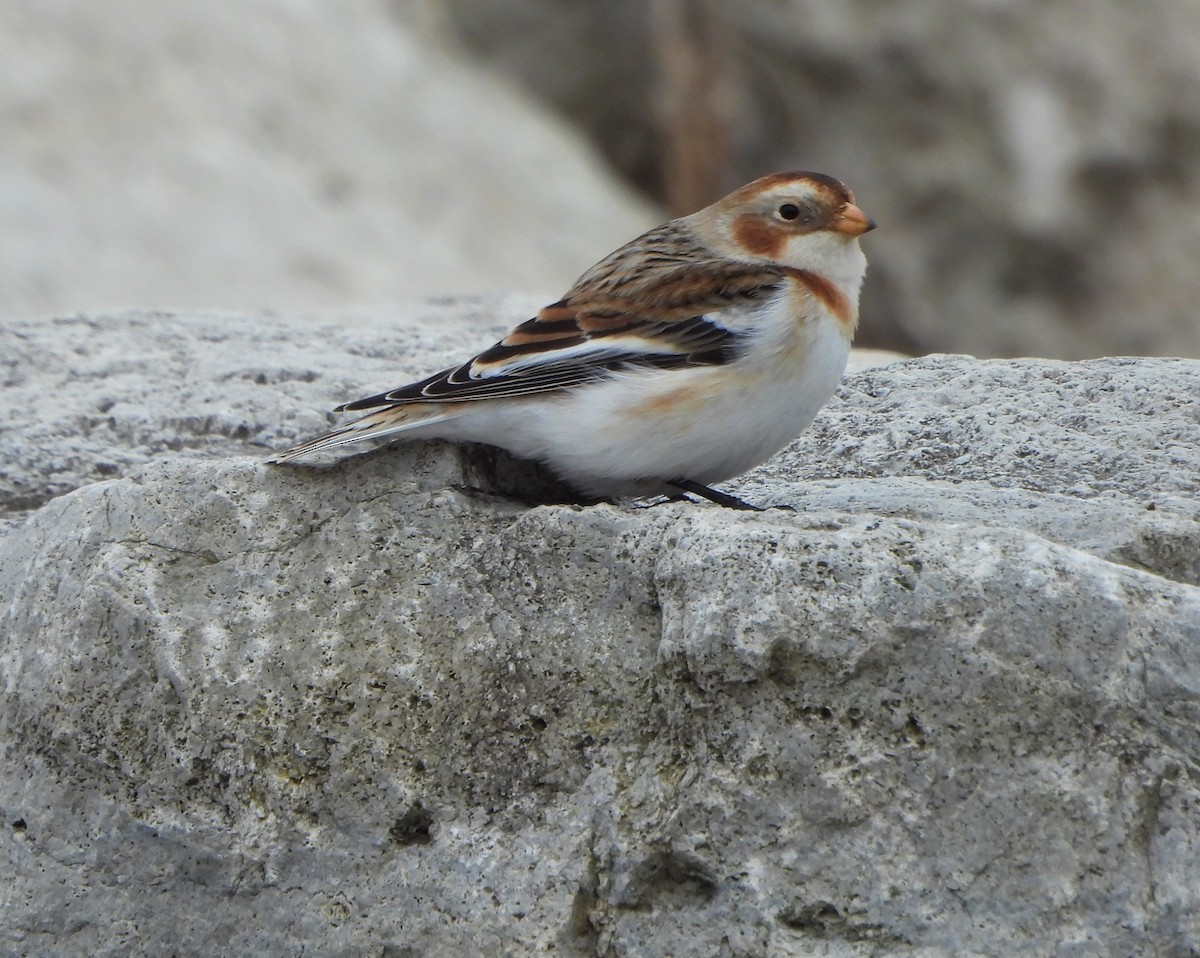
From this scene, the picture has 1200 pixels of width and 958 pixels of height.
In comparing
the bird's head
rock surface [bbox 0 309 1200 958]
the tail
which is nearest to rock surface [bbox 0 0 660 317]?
the bird's head

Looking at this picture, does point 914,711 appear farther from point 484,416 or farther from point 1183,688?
point 484,416

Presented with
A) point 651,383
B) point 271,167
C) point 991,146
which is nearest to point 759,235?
point 651,383

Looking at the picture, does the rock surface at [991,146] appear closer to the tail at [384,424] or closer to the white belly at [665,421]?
the white belly at [665,421]

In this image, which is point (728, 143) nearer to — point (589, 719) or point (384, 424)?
point (384, 424)

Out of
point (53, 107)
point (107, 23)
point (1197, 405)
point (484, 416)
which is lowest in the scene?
point (484, 416)

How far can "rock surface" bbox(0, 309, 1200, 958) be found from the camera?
2.73 metres

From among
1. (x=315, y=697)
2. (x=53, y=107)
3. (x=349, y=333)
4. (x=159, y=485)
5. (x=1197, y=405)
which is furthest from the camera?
(x=53, y=107)

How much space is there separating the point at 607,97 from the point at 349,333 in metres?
7.18

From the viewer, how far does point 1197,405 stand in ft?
13.5

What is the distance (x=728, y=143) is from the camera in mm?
11344

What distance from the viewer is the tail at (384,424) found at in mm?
3410

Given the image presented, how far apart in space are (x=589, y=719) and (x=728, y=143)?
887 cm

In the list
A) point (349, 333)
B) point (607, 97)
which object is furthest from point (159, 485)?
point (607, 97)

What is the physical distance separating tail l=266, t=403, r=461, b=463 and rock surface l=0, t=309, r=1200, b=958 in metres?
0.06
